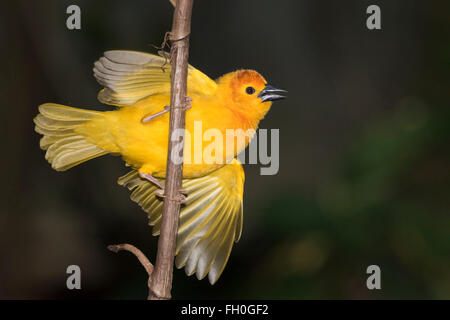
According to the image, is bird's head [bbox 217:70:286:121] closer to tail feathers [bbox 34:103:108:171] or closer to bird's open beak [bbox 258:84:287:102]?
bird's open beak [bbox 258:84:287:102]

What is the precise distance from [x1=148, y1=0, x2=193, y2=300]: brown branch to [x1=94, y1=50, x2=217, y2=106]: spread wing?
380 millimetres

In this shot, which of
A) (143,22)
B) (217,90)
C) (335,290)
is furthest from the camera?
(143,22)

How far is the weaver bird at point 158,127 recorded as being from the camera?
2.60 m

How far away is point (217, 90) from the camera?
2803 millimetres

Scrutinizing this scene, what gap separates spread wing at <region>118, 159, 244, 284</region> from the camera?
2.77 meters

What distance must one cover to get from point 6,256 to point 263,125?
315 centimetres

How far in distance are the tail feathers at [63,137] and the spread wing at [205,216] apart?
0.95 feet

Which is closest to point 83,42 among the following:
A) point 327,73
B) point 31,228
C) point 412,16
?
point 31,228

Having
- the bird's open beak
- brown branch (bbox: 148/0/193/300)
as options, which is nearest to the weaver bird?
the bird's open beak

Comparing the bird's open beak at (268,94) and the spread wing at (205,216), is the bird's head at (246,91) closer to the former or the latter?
the bird's open beak at (268,94)

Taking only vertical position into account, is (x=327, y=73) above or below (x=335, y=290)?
above

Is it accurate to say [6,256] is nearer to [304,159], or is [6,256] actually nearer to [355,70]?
[304,159]

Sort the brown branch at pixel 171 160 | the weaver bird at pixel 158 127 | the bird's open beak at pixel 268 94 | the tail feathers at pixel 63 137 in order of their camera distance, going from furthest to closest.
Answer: the tail feathers at pixel 63 137 < the bird's open beak at pixel 268 94 < the weaver bird at pixel 158 127 < the brown branch at pixel 171 160

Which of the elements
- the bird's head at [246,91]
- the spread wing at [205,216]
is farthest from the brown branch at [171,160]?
the bird's head at [246,91]
